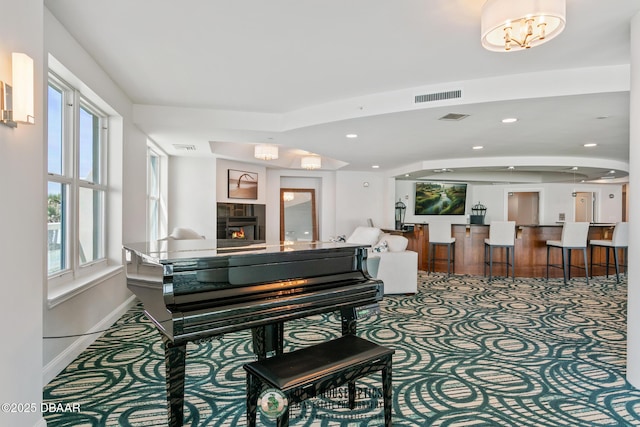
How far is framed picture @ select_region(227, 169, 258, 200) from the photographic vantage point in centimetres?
820

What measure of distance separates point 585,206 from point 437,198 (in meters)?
4.82

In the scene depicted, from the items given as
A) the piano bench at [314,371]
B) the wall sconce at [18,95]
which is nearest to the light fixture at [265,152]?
the wall sconce at [18,95]

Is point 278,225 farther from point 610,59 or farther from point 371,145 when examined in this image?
point 610,59

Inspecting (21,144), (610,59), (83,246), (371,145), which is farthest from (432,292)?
(21,144)

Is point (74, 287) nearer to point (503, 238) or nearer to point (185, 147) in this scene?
point (185, 147)

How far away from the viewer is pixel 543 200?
1030 centimetres

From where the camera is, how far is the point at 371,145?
20.3 feet

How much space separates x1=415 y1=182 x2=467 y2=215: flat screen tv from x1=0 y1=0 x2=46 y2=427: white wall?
9.70 meters

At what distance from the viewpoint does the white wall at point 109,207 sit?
2680 millimetres

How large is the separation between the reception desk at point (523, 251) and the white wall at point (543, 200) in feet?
9.21

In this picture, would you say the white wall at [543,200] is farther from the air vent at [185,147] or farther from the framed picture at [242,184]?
the air vent at [185,147]

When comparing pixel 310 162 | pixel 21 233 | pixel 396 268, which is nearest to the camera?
pixel 21 233

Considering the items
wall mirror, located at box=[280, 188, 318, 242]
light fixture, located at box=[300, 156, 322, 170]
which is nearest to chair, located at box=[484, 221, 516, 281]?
light fixture, located at box=[300, 156, 322, 170]

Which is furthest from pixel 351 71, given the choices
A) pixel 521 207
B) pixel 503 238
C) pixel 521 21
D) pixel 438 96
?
pixel 521 207
